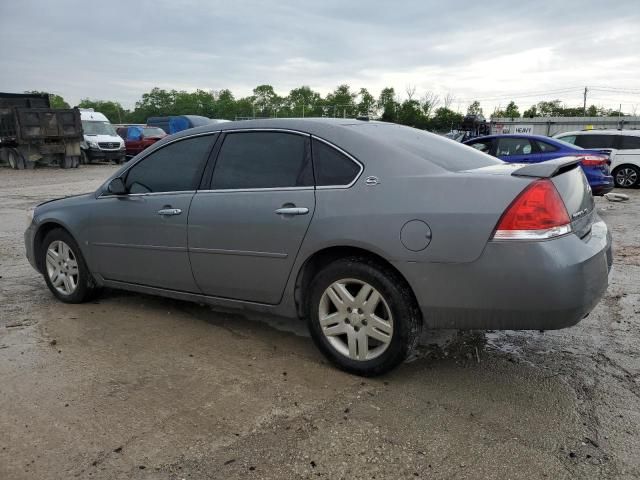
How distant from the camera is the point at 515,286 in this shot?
9.01 ft

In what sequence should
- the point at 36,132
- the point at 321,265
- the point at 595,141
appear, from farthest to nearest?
the point at 36,132
the point at 595,141
the point at 321,265

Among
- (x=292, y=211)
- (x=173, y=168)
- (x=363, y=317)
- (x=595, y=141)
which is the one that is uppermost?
(x=173, y=168)

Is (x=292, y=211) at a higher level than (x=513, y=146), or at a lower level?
higher

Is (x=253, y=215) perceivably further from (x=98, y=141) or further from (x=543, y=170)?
(x=98, y=141)

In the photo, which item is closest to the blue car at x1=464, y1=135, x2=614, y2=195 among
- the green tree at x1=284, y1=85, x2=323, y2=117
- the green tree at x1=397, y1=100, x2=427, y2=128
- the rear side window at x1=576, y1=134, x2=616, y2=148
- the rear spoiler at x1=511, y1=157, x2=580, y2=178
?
the rear side window at x1=576, y1=134, x2=616, y2=148

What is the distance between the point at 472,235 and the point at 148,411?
77.8 inches

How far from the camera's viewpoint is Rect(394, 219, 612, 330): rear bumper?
271cm

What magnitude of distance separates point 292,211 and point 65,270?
2559 millimetres

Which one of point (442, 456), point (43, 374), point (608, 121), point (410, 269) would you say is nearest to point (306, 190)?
point (410, 269)

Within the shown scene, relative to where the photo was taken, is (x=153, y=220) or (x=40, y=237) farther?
A: (x=40, y=237)

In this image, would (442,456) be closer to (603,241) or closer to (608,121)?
(603,241)

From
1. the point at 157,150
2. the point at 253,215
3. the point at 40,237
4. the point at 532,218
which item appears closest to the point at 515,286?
the point at 532,218

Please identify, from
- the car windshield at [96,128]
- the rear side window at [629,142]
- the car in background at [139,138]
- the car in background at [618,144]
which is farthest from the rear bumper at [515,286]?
the car in background at [139,138]

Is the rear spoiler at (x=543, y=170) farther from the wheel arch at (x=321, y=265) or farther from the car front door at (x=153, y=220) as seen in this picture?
the car front door at (x=153, y=220)
